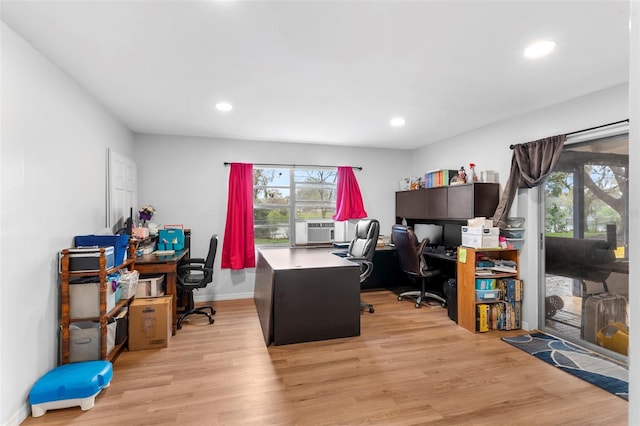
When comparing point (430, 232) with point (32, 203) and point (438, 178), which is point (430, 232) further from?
point (32, 203)

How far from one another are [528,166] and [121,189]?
4.57m

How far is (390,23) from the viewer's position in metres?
1.83

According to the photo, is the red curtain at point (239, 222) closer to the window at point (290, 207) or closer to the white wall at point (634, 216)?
the window at point (290, 207)

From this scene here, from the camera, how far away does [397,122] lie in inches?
151

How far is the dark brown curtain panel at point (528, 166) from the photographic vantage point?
3104mm

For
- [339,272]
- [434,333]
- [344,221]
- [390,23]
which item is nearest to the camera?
[390,23]

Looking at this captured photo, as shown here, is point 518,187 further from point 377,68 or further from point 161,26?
point 161,26

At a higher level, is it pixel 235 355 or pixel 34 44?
pixel 34 44

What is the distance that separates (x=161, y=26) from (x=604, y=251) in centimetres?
396

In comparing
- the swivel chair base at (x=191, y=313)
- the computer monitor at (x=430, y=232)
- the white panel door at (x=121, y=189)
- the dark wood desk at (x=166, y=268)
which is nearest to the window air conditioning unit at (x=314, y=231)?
the computer monitor at (x=430, y=232)

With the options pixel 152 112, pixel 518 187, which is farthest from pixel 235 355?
pixel 518 187

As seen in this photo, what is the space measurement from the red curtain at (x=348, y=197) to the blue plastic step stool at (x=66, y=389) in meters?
3.70

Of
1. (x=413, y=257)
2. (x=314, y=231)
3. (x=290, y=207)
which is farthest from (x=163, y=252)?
(x=413, y=257)

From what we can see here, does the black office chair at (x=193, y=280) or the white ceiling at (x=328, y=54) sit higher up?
the white ceiling at (x=328, y=54)
